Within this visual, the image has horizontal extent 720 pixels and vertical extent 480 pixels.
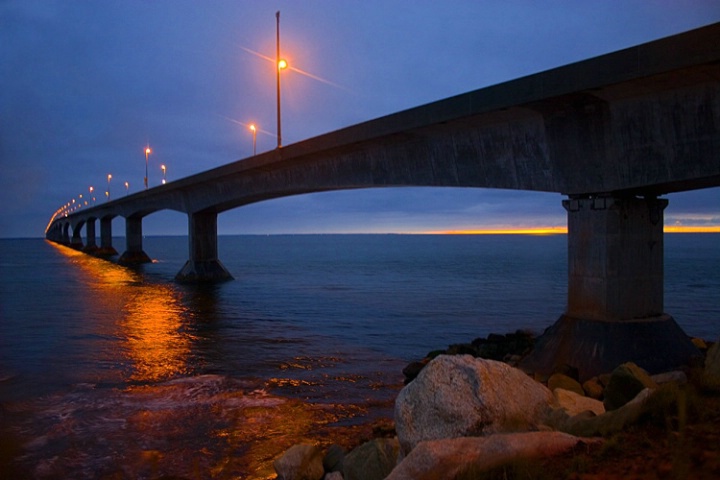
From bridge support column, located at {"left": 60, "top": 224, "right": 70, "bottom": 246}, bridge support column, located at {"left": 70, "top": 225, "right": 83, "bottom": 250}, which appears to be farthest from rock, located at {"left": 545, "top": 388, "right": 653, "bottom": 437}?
bridge support column, located at {"left": 60, "top": 224, "right": 70, "bottom": 246}

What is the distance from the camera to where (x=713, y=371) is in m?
7.26

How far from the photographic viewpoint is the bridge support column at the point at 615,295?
40.4 ft

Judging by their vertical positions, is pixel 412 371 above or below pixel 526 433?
below

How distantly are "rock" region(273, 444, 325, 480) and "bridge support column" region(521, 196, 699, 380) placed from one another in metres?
7.19

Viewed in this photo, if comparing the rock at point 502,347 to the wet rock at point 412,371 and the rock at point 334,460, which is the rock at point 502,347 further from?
the rock at point 334,460

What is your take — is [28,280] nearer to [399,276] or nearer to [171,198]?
[171,198]

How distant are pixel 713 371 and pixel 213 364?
12964 mm

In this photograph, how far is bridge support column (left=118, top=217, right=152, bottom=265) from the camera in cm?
6869

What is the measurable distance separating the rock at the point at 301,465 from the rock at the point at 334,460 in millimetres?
155

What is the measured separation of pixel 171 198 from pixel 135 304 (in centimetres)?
1782

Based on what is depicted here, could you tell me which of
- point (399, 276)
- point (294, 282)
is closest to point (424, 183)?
point (294, 282)

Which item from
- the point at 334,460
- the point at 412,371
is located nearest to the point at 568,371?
the point at 412,371

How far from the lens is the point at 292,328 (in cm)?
2323

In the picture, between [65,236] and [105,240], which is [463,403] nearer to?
[105,240]
